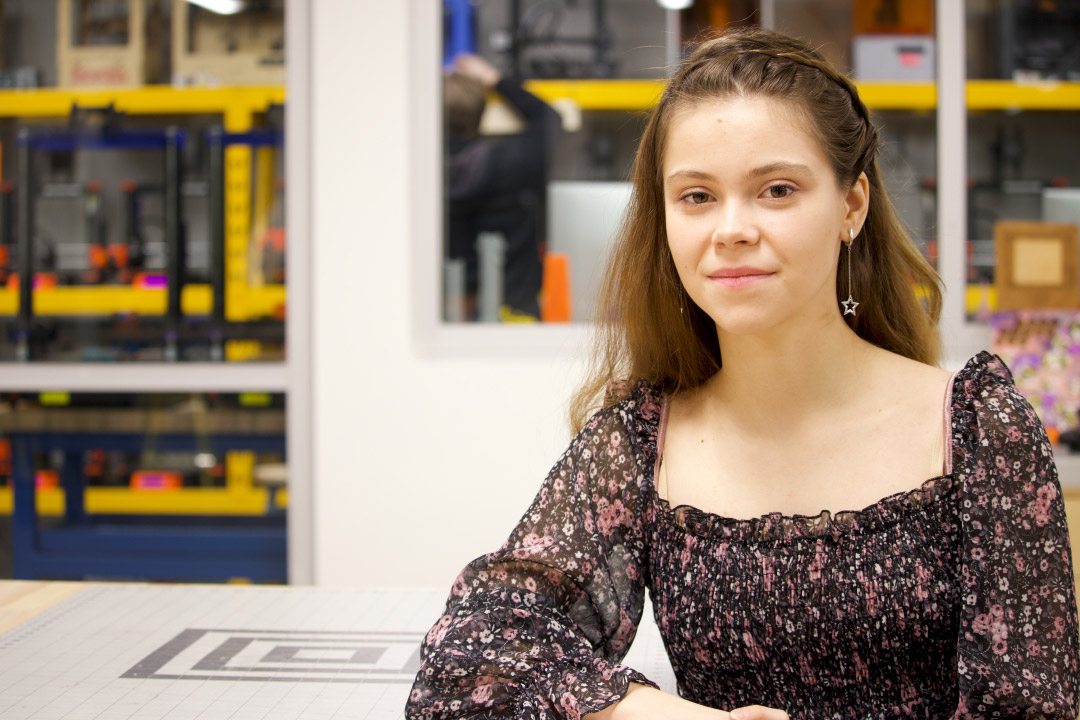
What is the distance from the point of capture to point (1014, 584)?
95cm

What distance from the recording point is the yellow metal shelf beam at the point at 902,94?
289 centimetres

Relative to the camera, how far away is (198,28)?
10.1ft

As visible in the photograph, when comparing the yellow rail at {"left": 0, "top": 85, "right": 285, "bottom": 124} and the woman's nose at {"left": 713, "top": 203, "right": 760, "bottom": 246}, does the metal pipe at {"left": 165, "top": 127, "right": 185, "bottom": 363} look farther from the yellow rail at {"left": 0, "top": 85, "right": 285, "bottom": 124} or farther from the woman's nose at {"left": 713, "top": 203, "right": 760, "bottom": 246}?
the woman's nose at {"left": 713, "top": 203, "right": 760, "bottom": 246}

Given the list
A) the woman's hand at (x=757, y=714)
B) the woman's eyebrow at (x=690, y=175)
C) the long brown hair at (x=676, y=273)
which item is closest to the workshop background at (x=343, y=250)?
the long brown hair at (x=676, y=273)

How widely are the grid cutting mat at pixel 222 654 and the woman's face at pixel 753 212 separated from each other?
0.48m

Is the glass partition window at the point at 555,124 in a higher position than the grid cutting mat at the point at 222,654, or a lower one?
higher

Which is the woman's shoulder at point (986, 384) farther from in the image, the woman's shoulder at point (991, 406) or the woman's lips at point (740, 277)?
the woman's lips at point (740, 277)

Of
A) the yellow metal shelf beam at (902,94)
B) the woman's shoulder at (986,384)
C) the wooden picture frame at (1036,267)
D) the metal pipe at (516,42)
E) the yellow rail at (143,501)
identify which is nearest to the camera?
the woman's shoulder at (986,384)

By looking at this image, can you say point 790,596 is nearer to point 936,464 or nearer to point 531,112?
point 936,464

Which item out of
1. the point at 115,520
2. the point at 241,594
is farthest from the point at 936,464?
the point at 115,520

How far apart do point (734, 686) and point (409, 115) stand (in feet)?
7.01

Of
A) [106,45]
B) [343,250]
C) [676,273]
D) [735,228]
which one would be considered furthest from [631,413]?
[106,45]

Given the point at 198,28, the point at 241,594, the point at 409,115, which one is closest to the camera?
the point at 241,594

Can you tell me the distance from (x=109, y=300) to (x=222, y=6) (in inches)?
38.8
